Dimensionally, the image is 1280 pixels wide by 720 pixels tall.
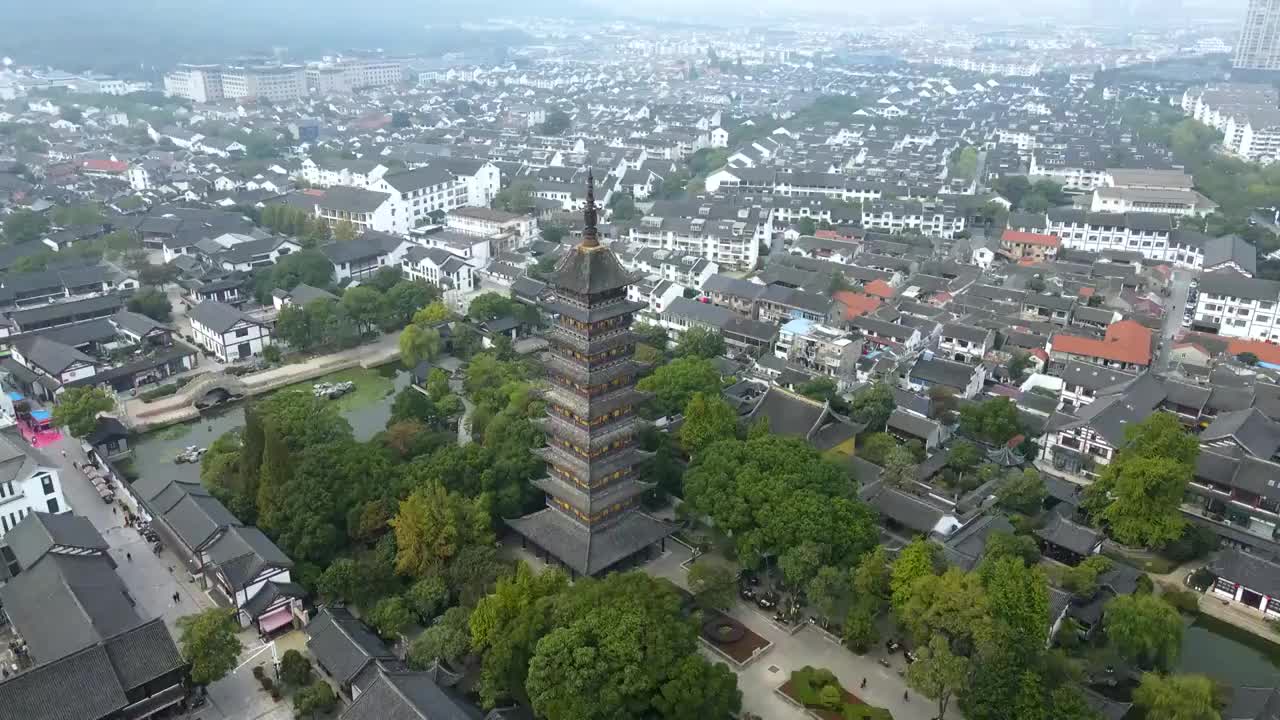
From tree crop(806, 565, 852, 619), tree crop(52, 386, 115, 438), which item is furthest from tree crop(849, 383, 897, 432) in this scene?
tree crop(52, 386, 115, 438)

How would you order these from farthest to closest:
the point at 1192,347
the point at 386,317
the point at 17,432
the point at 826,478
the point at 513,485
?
the point at 386,317 → the point at 1192,347 → the point at 17,432 → the point at 513,485 → the point at 826,478

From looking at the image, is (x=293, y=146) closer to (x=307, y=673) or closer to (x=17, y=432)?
(x=17, y=432)

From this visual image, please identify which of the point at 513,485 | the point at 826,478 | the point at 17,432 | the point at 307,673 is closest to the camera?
the point at 307,673

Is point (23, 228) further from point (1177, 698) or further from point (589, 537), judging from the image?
point (1177, 698)

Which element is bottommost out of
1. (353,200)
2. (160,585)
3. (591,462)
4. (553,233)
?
(160,585)

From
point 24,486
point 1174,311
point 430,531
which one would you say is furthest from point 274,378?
point 1174,311

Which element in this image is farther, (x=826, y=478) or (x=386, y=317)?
(x=386, y=317)

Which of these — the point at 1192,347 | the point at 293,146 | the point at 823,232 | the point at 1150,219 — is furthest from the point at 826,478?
the point at 293,146
